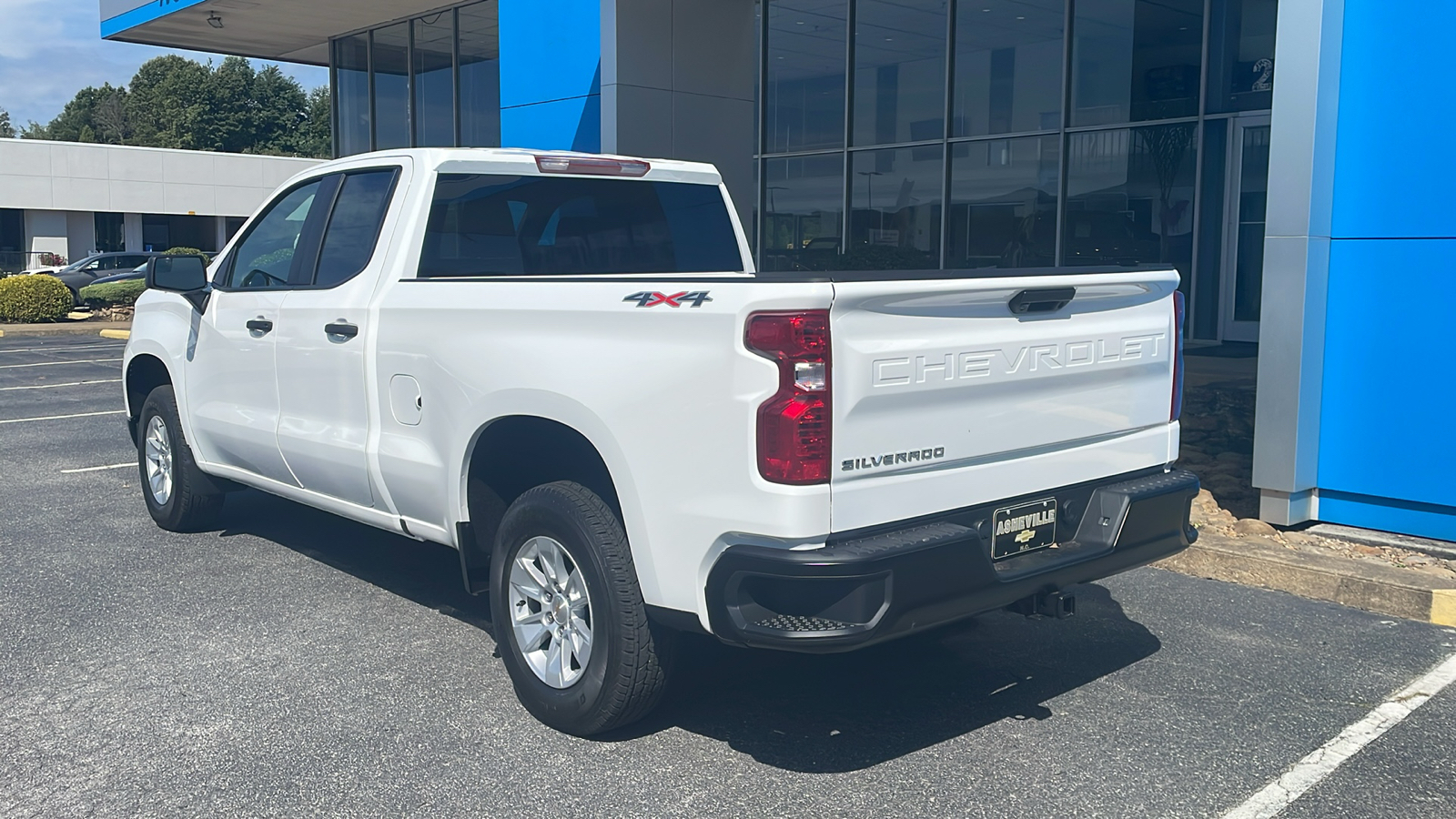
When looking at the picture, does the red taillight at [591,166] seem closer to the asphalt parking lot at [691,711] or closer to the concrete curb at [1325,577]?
the asphalt parking lot at [691,711]

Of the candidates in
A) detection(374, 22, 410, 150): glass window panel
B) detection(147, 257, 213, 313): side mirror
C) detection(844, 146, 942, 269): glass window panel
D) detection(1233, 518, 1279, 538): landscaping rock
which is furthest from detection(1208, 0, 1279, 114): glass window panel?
detection(147, 257, 213, 313): side mirror

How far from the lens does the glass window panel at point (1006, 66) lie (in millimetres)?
17219

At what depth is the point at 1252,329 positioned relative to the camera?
57.7ft

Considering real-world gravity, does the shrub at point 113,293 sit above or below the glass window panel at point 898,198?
below

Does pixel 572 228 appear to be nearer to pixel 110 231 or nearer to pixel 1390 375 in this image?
pixel 1390 375

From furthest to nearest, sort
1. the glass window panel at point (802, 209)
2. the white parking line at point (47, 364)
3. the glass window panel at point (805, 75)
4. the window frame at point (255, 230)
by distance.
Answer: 1. the glass window panel at point (802, 209)
2. the glass window panel at point (805, 75)
3. the white parking line at point (47, 364)
4. the window frame at point (255, 230)

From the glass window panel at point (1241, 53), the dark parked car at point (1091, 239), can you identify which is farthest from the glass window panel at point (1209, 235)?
the dark parked car at point (1091, 239)

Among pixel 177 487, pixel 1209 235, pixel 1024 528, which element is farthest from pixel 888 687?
pixel 1209 235

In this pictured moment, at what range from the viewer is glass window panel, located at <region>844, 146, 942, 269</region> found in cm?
1859

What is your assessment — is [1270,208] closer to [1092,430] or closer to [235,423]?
[1092,430]

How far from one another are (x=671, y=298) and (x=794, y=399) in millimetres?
531

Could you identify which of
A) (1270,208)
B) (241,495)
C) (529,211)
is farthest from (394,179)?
(1270,208)

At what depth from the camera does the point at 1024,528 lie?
13.0 feet

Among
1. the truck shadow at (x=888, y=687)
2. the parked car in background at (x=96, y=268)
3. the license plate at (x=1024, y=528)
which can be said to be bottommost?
the truck shadow at (x=888, y=687)
